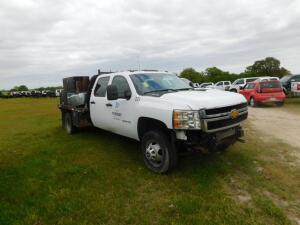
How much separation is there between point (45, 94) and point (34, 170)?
5157 centimetres

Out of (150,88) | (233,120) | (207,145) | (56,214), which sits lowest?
(56,214)

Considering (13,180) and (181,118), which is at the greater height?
(181,118)

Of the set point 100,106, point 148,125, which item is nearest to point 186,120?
point 148,125

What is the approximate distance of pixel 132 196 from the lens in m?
4.39

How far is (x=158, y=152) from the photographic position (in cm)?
519

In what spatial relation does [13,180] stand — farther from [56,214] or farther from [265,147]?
[265,147]

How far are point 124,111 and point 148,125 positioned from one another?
26.4 inches

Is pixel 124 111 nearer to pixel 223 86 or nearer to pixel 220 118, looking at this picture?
pixel 220 118

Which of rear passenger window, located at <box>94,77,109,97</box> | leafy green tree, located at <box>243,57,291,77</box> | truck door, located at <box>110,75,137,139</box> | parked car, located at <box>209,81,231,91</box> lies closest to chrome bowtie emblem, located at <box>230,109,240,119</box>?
truck door, located at <box>110,75,137,139</box>

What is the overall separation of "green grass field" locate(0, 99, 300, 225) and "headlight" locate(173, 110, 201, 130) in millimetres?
958

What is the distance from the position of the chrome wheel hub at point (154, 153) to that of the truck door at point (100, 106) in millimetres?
1616

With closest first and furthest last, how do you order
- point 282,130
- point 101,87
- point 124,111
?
1. point 124,111
2. point 101,87
3. point 282,130

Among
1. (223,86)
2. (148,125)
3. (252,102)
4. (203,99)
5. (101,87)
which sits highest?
(223,86)

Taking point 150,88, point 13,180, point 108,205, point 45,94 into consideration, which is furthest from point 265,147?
point 45,94
